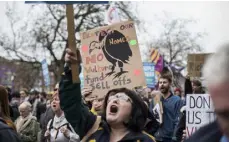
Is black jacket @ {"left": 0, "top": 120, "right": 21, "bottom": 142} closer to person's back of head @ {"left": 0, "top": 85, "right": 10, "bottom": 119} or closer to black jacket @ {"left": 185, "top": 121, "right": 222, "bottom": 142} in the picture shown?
person's back of head @ {"left": 0, "top": 85, "right": 10, "bottom": 119}

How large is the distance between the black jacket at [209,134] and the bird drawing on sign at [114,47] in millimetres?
3721

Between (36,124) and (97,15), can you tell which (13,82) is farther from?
(36,124)

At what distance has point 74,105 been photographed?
4324 millimetres

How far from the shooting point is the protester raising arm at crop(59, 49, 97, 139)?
4270 millimetres

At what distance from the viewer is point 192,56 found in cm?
950

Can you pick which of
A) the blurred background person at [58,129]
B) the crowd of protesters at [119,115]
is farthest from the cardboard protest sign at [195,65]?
the blurred background person at [58,129]

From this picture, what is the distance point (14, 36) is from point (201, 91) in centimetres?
2818

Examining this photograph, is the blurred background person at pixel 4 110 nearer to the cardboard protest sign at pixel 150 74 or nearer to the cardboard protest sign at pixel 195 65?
the cardboard protest sign at pixel 195 65

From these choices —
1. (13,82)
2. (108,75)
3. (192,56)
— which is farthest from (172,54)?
(108,75)

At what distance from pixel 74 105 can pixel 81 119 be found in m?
0.13

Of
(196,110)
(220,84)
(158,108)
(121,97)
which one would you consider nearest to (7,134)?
(121,97)

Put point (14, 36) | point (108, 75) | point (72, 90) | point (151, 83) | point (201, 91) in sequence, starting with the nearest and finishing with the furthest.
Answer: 1. point (72, 90)
2. point (108, 75)
3. point (201, 91)
4. point (151, 83)
5. point (14, 36)

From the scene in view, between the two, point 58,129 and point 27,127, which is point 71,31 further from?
point 27,127

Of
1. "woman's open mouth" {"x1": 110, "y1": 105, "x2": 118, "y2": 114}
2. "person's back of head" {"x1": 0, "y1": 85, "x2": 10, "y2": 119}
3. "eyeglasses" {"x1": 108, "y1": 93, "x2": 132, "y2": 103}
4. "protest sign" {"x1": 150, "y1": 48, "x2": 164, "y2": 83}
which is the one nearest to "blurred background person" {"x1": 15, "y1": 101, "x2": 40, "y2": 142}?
"person's back of head" {"x1": 0, "y1": 85, "x2": 10, "y2": 119}
